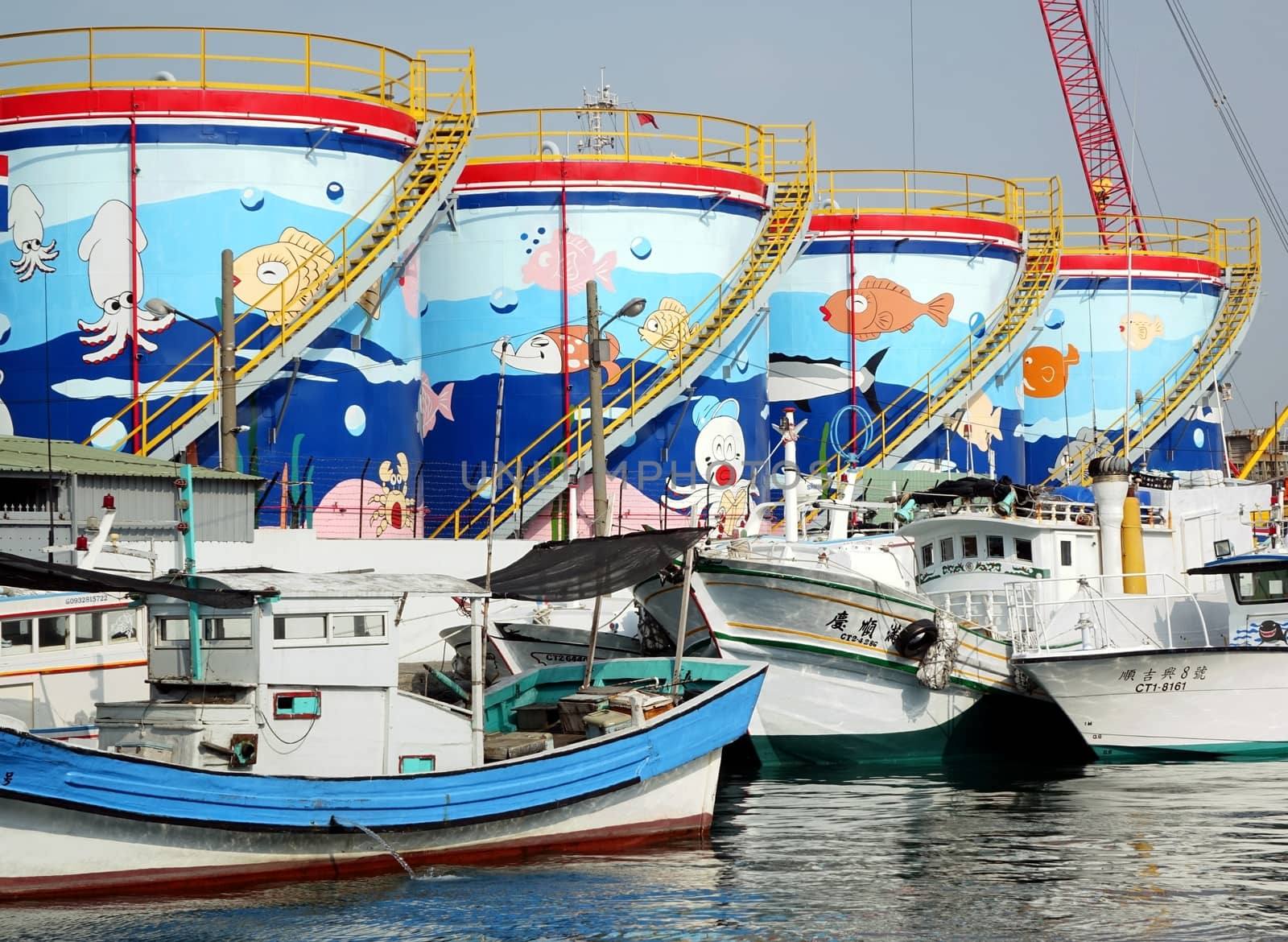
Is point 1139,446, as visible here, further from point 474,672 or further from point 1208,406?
point 474,672

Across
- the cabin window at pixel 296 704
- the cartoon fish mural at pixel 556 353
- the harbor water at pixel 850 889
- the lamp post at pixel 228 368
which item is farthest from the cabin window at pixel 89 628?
the cartoon fish mural at pixel 556 353

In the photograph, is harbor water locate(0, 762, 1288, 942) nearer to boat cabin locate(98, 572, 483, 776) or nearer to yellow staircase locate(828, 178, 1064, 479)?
boat cabin locate(98, 572, 483, 776)

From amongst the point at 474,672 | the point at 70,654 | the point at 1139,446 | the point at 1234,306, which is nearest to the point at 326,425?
the point at 70,654

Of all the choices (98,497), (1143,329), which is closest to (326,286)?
(98,497)

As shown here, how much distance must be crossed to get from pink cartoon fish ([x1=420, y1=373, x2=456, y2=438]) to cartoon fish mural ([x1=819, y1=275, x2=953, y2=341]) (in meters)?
13.7

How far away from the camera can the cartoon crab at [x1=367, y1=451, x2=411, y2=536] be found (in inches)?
1503

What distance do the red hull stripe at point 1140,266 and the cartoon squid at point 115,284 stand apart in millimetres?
34096

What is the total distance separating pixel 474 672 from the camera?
20297 millimetres

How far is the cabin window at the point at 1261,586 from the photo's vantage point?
2880 cm

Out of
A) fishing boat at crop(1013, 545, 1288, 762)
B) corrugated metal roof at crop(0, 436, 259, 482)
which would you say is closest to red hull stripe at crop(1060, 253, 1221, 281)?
fishing boat at crop(1013, 545, 1288, 762)

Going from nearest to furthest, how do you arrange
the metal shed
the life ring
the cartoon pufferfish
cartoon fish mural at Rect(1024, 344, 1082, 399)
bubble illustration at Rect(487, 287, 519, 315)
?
the life ring, the metal shed, the cartoon pufferfish, bubble illustration at Rect(487, 287, 519, 315), cartoon fish mural at Rect(1024, 344, 1082, 399)

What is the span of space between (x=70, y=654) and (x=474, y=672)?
6049 millimetres

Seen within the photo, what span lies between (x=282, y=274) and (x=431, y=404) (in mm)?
7009

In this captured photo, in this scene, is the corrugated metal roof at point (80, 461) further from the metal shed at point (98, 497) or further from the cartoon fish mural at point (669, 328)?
the cartoon fish mural at point (669, 328)
